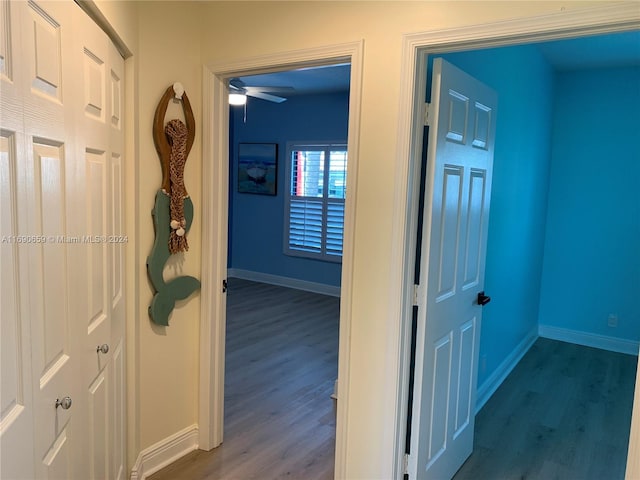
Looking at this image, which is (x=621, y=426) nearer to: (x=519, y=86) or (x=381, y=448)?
(x=381, y=448)

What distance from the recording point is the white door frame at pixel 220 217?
7.11 feet

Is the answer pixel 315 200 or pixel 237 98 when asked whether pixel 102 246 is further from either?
pixel 315 200

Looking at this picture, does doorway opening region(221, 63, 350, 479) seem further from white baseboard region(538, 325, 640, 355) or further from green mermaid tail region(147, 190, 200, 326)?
white baseboard region(538, 325, 640, 355)

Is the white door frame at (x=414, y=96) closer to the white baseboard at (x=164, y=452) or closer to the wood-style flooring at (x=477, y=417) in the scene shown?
the wood-style flooring at (x=477, y=417)

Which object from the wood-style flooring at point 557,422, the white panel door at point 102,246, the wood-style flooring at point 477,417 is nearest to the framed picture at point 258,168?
the wood-style flooring at point 477,417

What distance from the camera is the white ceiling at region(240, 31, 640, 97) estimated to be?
12.5 feet

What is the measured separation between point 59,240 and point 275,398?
2.43 meters

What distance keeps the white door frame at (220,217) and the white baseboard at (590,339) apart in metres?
3.65

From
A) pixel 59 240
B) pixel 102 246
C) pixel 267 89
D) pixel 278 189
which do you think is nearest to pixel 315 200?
pixel 278 189

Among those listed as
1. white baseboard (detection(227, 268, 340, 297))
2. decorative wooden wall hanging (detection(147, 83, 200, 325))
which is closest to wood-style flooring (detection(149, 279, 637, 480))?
decorative wooden wall hanging (detection(147, 83, 200, 325))

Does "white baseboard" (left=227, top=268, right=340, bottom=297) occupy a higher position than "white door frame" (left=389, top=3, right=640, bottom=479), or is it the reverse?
"white door frame" (left=389, top=3, right=640, bottom=479)

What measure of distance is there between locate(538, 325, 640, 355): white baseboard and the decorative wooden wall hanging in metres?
4.11

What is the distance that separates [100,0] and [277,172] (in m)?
5.45

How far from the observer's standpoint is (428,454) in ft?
7.67
